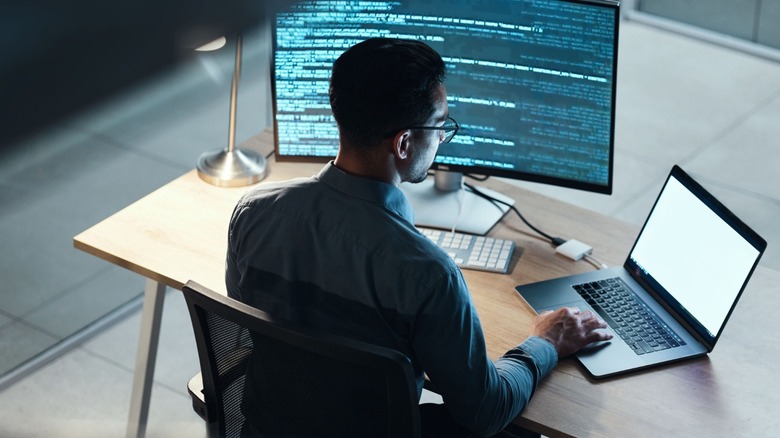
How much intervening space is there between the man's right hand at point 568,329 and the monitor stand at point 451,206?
1.15ft

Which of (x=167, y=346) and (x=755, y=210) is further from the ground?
(x=755, y=210)

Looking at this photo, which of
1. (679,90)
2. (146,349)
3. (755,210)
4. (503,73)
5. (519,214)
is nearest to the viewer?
(503,73)

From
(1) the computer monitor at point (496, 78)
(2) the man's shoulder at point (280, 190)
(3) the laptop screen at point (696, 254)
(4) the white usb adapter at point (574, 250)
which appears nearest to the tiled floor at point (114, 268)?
(1) the computer monitor at point (496, 78)

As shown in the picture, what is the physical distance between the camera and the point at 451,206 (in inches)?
76.2

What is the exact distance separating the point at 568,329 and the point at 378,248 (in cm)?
44

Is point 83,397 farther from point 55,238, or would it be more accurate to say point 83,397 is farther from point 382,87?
point 382,87

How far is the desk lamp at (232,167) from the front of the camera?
1973 millimetres

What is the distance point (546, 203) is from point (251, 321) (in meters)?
1.02

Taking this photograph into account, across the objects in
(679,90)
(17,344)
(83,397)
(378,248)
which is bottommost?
(83,397)

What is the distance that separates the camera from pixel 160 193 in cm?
195

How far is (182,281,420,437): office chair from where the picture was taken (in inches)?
42.6

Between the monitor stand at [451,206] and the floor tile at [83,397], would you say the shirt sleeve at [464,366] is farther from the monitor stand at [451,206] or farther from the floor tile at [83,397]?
the floor tile at [83,397]

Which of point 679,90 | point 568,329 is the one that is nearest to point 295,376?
point 568,329

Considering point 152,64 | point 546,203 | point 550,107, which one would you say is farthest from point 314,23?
point 152,64
